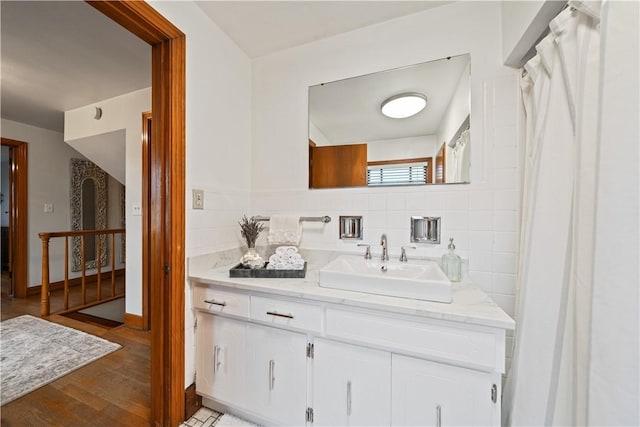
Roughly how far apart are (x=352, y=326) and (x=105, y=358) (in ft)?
6.71

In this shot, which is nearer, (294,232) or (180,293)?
(180,293)

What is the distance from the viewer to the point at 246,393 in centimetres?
126

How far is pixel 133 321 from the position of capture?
242 cm

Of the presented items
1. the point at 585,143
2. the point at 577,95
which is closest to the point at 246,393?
the point at 585,143

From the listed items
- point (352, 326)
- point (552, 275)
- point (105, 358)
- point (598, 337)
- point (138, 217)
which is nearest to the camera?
point (598, 337)

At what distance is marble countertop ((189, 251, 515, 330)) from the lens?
86 cm

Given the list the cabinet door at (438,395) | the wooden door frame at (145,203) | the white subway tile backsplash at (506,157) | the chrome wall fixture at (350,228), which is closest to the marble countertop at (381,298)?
the cabinet door at (438,395)

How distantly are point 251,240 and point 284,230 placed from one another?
0.74ft

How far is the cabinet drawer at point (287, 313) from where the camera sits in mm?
1115

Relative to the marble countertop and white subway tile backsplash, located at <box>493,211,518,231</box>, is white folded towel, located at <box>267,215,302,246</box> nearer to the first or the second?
the marble countertop

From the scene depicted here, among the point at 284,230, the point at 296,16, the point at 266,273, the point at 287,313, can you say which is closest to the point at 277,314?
the point at 287,313

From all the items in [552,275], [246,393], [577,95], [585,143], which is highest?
[577,95]

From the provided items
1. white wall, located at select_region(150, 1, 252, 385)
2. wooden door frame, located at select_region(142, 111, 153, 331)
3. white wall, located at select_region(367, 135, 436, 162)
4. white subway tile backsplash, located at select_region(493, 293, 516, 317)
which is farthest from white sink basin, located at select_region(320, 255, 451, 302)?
wooden door frame, located at select_region(142, 111, 153, 331)

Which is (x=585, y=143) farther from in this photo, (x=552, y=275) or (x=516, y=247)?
(x=516, y=247)
